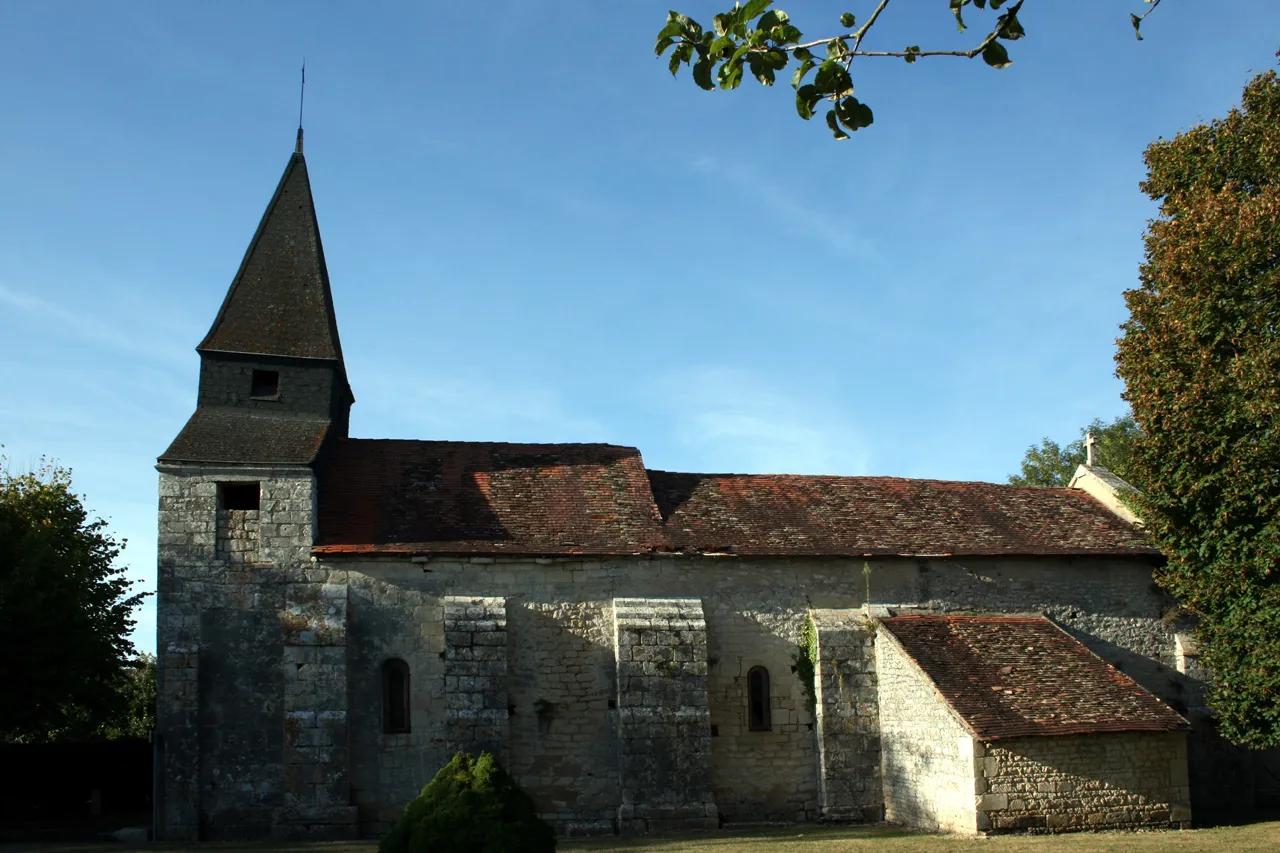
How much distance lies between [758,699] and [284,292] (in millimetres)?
11821

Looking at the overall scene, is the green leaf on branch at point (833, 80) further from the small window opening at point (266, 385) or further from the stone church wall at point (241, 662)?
the small window opening at point (266, 385)

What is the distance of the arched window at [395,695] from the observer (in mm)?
17906

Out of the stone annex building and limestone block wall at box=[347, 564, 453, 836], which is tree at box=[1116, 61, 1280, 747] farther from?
limestone block wall at box=[347, 564, 453, 836]

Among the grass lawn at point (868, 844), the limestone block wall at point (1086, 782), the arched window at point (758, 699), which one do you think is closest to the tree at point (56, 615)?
the grass lawn at point (868, 844)

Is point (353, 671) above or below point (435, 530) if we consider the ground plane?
below

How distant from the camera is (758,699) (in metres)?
19.2

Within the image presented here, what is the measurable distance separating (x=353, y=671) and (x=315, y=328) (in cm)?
665

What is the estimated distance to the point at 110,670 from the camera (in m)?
25.5

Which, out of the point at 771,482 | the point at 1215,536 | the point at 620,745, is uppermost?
the point at 771,482

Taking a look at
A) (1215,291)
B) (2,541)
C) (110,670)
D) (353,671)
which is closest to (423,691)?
(353,671)

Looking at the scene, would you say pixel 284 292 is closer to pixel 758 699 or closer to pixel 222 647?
pixel 222 647

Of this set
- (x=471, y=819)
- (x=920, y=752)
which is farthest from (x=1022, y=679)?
(x=471, y=819)

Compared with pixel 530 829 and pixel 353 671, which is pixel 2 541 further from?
pixel 530 829

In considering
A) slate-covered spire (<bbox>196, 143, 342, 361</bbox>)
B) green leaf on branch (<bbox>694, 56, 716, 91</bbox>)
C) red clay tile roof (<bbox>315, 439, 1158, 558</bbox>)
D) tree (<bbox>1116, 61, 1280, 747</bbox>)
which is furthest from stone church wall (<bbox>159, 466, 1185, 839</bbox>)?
green leaf on branch (<bbox>694, 56, 716, 91</bbox>)
